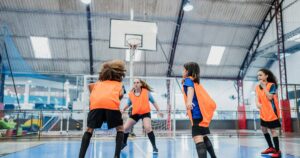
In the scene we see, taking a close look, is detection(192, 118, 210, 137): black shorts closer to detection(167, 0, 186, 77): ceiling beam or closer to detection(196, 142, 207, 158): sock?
detection(196, 142, 207, 158): sock

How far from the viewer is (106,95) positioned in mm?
3189

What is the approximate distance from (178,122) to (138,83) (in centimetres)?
1478

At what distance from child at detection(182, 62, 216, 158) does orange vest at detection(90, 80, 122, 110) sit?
86 centimetres

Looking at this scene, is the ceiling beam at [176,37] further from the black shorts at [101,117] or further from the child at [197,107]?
the black shorts at [101,117]

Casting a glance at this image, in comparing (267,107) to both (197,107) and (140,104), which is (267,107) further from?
(140,104)

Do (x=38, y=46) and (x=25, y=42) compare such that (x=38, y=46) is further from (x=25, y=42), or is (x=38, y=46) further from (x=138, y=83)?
(x=138, y=83)

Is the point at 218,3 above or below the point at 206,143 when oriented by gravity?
above

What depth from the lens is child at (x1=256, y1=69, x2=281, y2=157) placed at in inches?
173

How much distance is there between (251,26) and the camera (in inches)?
679

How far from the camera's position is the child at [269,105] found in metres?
4.40

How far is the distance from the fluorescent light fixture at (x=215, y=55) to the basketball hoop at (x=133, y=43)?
943 cm

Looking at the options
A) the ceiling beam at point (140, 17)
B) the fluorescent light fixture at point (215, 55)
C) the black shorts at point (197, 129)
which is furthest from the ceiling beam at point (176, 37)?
the black shorts at point (197, 129)

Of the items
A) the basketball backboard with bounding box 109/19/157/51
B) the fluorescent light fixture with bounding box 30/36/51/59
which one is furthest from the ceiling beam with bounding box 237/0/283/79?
the fluorescent light fixture with bounding box 30/36/51/59

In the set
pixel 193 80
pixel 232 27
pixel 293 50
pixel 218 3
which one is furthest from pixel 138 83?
pixel 293 50
